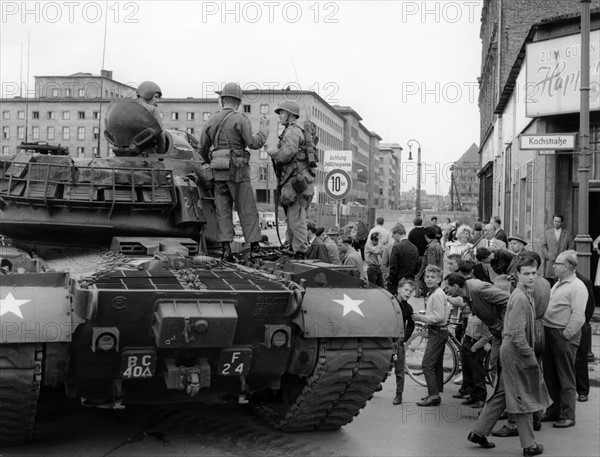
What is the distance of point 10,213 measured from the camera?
363 inches

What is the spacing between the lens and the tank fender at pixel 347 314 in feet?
24.1

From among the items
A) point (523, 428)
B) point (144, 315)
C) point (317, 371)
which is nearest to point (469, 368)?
point (523, 428)

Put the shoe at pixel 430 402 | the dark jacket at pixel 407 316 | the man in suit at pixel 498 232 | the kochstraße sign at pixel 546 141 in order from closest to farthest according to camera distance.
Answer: the shoe at pixel 430 402 < the dark jacket at pixel 407 316 < the kochstraße sign at pixel 546 141 < the man in suit at pixel 498 232

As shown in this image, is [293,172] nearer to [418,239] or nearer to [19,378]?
[19,378]

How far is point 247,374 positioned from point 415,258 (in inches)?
277

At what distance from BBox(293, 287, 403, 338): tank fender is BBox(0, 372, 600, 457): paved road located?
1.14 metres

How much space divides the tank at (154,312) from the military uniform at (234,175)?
472 millimetres

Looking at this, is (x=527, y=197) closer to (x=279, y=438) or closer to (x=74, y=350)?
(x=279, y=438)

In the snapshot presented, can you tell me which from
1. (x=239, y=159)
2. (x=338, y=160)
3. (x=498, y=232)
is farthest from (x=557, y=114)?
(x=239, y=159)

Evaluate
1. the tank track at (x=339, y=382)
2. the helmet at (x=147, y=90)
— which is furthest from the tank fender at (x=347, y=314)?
the helmet at (x=147, y=90)

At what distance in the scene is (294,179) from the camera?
33.3 feet

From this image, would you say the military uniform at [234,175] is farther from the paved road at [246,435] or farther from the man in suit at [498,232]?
the man in suit at [498,232]

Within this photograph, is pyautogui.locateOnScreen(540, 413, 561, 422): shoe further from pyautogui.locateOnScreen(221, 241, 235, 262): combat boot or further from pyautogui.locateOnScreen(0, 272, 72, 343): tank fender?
pyautogui.locateOnScreen(0, 272, 72, 343): tank fender

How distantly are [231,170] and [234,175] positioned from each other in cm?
7
